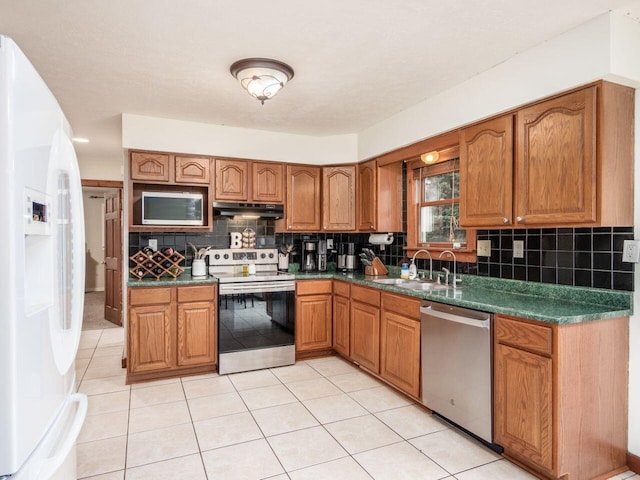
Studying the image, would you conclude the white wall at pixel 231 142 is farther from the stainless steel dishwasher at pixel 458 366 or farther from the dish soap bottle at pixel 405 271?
the stainless steel dishwasher at pixel 458 366

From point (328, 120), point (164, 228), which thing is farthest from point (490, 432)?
point (164, 228)

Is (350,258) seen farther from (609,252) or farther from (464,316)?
(609,252)

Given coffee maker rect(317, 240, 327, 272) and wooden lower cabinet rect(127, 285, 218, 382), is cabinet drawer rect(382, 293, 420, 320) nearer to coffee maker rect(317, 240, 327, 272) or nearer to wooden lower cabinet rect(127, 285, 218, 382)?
coffee maker rect(317, 240, 327, 272)

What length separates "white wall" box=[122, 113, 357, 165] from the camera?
12.0 ft

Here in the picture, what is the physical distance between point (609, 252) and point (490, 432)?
1.24m

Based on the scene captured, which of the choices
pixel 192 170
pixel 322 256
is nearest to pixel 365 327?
pixel 322 256

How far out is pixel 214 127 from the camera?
12.9 ft

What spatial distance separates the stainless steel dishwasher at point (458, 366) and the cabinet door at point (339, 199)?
175 centimetres

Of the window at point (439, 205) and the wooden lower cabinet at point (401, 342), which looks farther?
the window at point (439, 205)

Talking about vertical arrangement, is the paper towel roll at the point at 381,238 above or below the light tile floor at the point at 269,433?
above

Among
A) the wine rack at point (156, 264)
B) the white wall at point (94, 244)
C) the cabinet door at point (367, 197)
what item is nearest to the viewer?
the wine rack at point (156, 264)

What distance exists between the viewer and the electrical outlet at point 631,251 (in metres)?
2.11

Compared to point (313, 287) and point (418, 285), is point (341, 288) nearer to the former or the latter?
point (313, 287)

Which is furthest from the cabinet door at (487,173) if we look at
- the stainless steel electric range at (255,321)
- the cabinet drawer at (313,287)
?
the stainless steel electric range at (255,321)
